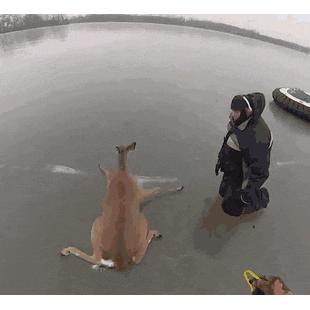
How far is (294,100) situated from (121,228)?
569 centimetres

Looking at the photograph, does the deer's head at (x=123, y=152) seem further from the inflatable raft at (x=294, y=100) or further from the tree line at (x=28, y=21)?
the tree line at (x=28, y=21)

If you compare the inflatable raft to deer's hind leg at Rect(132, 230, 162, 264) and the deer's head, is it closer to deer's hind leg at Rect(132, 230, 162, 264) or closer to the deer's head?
the deer's head

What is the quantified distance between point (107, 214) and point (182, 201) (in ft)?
4.57

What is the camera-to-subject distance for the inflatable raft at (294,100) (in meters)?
8.16

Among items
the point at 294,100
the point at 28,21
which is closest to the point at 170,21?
the point at 28,21

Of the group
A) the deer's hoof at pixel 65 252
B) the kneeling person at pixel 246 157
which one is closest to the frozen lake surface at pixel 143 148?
the deer's hoof at pixel 65 252

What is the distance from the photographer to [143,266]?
485 centimetres

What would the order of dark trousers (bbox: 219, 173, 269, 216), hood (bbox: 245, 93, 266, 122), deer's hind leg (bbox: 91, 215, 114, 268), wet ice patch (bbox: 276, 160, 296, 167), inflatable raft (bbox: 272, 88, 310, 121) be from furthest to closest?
inflatable raft (bbox: 272, 88, 310, 121) < wet ice patch (bbox: 276, 160, 296, 167) < dark trousers (bbox: 219, 173, 269, 216) < deer's hind leg (bbox: 91, 215, 114, 268) < hood (bbox: 245, 93, 266, 122)

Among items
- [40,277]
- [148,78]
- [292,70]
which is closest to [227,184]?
[40,277]

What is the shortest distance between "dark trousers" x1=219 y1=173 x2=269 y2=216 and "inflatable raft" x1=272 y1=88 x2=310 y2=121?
340 centimetres

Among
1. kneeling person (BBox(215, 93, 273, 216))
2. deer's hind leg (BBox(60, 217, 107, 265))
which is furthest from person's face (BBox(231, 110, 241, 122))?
deer's hind leg (BBox(60, 217, 107, 265))

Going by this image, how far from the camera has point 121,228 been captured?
510cm

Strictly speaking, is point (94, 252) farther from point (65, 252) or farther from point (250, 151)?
point (250, 151)

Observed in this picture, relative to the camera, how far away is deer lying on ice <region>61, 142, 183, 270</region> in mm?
4840
